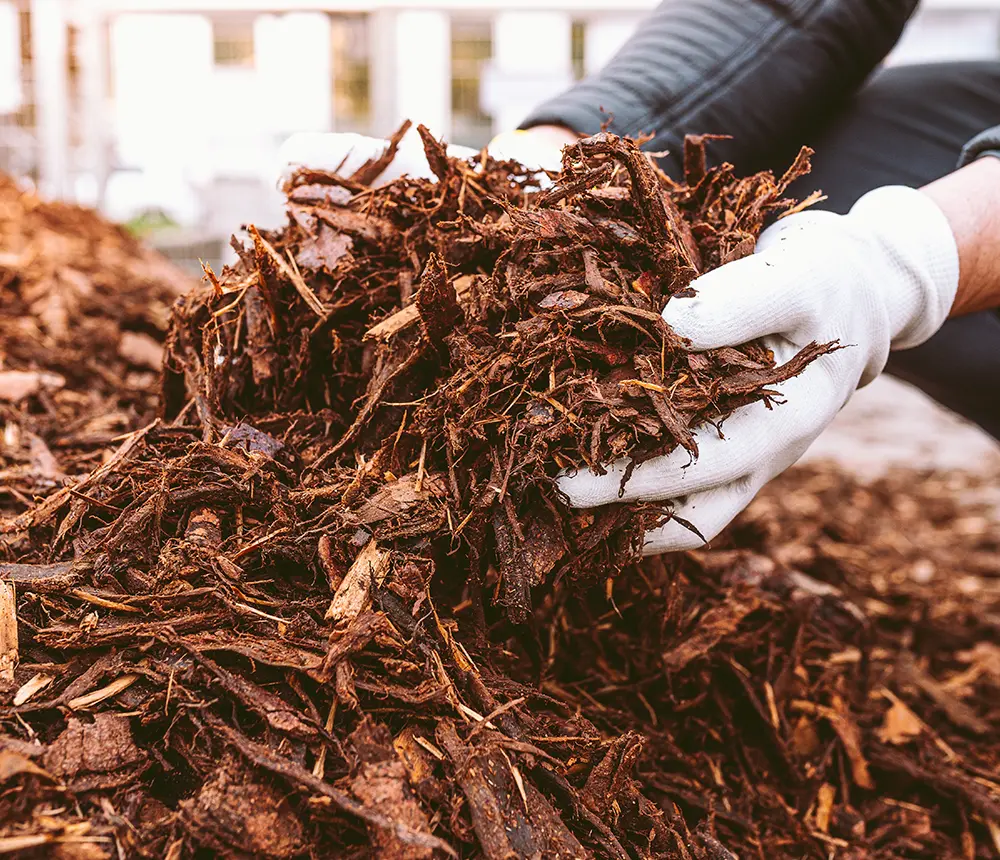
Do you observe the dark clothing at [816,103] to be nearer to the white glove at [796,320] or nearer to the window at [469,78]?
the white glove at [796,320]

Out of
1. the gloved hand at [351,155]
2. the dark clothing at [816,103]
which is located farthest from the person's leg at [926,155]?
the gloved hand at [351,155]

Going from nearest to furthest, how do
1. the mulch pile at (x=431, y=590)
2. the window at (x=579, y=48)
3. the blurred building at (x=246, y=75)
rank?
the mulch pile at (x=431, y=590)
the blurred building at (x=246, y=75)
the window at (x=579, y=48)

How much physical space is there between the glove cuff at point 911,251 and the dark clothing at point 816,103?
0.75m

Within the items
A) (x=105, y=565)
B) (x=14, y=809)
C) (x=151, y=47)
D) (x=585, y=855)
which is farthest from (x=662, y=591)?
(x=151, y=47)

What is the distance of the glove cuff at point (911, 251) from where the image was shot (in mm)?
1347

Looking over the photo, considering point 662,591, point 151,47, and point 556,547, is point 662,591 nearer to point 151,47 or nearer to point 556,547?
point 556,547

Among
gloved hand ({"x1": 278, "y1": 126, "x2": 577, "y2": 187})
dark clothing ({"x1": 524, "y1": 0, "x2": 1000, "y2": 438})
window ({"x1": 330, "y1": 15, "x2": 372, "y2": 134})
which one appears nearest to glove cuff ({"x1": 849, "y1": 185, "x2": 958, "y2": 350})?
gloved hand ({"x1": 278, "y1": 126, "x2": 577, "y2": 187})

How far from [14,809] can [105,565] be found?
30 centimetres

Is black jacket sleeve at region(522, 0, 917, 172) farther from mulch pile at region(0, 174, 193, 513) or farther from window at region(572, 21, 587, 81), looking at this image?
window at region(572, 21, 587, 81)

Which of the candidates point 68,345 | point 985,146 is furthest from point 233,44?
point 985,146

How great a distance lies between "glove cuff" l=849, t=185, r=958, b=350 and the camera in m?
1.35

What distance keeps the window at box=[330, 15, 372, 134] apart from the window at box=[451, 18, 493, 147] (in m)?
0.65

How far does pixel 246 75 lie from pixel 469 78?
1833mm

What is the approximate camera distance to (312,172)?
1.43 meters
